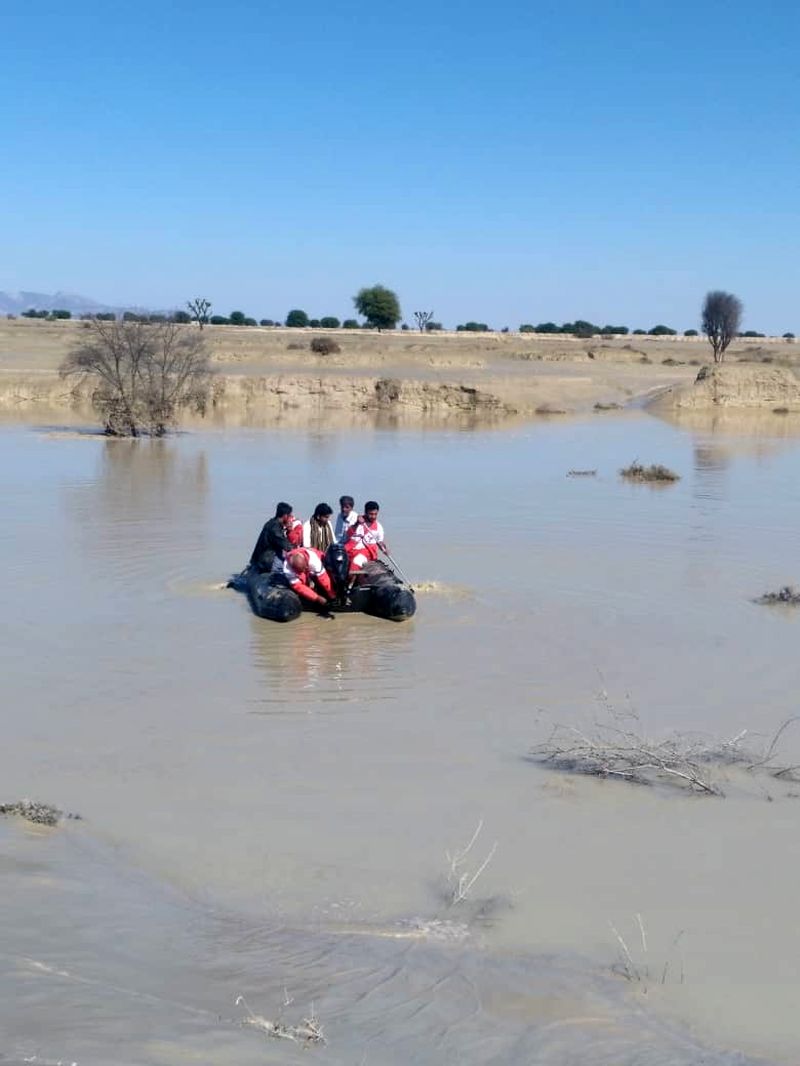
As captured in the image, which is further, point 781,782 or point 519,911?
point 781,782

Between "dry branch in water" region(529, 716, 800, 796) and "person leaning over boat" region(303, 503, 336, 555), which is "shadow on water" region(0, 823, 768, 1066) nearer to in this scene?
"dry branch in water" region(529, 716, 800, 796)

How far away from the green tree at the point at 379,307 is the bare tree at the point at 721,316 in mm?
30632

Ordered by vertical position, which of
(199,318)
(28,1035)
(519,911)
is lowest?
(519,911)

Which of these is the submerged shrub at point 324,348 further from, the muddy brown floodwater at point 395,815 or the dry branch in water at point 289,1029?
the dry branch in water at point 289,1029

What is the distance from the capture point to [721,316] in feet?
200

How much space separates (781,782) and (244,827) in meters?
3.70

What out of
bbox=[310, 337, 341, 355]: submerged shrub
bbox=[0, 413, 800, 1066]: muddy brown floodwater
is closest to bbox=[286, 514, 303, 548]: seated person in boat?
bbox=[0, 413, 800, 1066]: muddy brown floodwater

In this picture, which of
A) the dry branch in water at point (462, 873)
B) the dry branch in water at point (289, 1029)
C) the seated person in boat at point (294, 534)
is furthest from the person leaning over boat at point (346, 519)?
the dry branch in water at point (289, 1029)

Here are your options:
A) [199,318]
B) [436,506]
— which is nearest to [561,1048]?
[436,506]

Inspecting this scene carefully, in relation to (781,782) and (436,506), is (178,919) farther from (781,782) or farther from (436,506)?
(436,506)

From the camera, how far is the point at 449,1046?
17.0 ft

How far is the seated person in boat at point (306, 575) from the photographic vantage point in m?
13.6

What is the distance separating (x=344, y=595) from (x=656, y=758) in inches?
227

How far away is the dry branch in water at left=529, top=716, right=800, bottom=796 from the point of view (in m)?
8.56
